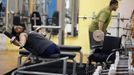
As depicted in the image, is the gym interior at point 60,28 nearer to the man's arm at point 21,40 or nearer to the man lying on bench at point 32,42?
the man lying on bench at point 32,42

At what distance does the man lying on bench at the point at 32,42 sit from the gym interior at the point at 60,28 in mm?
122

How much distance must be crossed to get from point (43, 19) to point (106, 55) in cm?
325

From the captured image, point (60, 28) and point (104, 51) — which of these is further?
point (60, 28)

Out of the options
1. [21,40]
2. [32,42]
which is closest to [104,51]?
[32,42]

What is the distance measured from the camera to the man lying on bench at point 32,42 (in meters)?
4.34

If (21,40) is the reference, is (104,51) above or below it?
below

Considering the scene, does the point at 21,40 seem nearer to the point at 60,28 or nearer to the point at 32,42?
the point at 32,42

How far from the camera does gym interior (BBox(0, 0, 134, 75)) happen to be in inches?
205

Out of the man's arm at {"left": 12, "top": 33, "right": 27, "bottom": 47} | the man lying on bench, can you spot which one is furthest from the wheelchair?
the man's arm at {"left": 12, "top": 33, "right": 27, "bottom": 47}

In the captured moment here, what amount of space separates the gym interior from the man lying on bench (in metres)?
0.12

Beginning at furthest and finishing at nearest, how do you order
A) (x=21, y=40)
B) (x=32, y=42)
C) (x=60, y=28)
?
1. (x=60, y=28)
2. (x=32, y=42)
3. (x=21, y=40)

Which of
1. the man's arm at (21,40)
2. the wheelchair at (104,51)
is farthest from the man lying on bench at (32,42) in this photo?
the wheelchair at (104,51)

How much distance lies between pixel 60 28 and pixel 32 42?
1825mm

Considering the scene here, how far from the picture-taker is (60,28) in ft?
20.4
